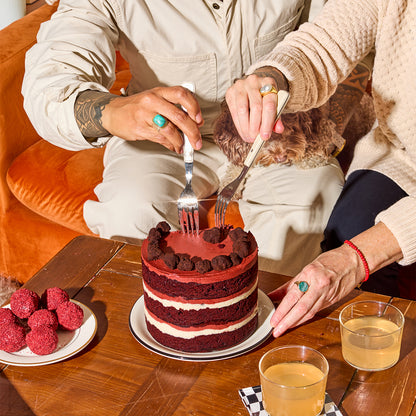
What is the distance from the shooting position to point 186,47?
1.76 m

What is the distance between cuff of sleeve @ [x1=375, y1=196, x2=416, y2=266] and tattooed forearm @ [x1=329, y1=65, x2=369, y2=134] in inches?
25.7

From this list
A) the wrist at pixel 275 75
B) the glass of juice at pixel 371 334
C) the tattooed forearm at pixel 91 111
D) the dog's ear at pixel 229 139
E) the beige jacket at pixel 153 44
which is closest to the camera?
the glass of juice at pixel 371 334

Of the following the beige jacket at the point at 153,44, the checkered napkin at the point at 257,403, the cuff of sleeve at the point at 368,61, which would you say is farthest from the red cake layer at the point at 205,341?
the cuff of sleeve at the point at 368,61

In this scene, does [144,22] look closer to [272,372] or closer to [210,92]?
[210,92]

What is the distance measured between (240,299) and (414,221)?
1.40ft

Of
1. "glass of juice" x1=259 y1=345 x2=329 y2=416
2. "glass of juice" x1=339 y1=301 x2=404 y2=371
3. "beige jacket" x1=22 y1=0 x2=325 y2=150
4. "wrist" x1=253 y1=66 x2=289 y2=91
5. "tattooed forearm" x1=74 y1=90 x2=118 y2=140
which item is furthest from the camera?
"beige jacket" x1=22 y1=0 x2=325 y2=150

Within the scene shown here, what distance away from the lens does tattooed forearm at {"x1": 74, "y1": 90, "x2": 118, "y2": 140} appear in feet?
4.83

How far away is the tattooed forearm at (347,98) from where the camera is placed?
1.84 metres

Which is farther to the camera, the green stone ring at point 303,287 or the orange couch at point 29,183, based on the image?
the orange couch at point 29,183

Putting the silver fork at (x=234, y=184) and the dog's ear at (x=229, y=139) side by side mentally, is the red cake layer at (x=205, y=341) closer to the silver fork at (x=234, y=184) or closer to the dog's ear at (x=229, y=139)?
the silver fork at (x=234, y=184)

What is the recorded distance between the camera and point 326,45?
1.49 meters

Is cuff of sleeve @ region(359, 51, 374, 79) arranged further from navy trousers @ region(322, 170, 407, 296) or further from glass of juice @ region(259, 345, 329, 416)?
glass of juice @ region(259, 345, 329, 416)

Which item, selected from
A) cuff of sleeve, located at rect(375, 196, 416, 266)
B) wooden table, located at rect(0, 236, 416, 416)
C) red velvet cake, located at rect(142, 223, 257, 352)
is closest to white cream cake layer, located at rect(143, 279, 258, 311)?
red velvet cake, located at rect(142, 223, 257, 352)

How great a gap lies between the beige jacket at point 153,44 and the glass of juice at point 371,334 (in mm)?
843
